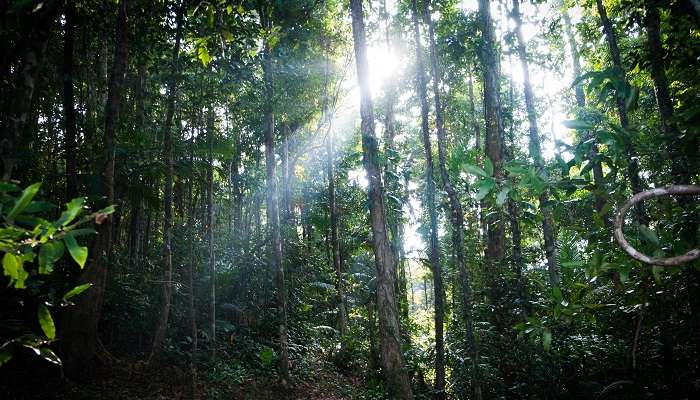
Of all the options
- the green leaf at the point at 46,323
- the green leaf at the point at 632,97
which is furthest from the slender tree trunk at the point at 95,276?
the green leaf at the point at 632,97

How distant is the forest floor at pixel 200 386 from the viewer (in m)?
7.20

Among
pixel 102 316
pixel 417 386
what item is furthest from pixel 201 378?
pixel 417 386

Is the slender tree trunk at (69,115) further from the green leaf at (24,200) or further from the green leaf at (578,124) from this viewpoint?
the green leaf at (578,124)

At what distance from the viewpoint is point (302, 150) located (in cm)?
1856

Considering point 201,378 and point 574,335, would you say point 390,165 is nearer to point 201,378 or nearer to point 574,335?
point 574,335

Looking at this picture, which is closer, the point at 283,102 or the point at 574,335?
the point at 574,335

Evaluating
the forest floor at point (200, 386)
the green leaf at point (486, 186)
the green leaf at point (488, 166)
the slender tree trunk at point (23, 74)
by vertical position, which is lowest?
the forest floor at point (200, 386)

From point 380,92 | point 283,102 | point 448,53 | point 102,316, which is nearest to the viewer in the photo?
point 102,316

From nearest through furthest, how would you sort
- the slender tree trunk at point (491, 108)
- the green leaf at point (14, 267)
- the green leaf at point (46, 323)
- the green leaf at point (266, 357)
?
the green leaf at point (14, 267) → the green leaf at point (46, 323) → the slender tree trunk at point (491, 108) → the green leaf at point (266, 357)

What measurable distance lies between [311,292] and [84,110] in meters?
8.75

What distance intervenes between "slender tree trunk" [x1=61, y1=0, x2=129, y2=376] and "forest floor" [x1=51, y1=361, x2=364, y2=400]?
493 mm

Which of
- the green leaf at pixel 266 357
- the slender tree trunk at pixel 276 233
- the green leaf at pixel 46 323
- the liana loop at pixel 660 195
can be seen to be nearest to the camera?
the green leaf at pixel 46 323

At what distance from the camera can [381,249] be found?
6984 mm

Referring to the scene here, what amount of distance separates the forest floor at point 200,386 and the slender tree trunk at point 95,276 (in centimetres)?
49
